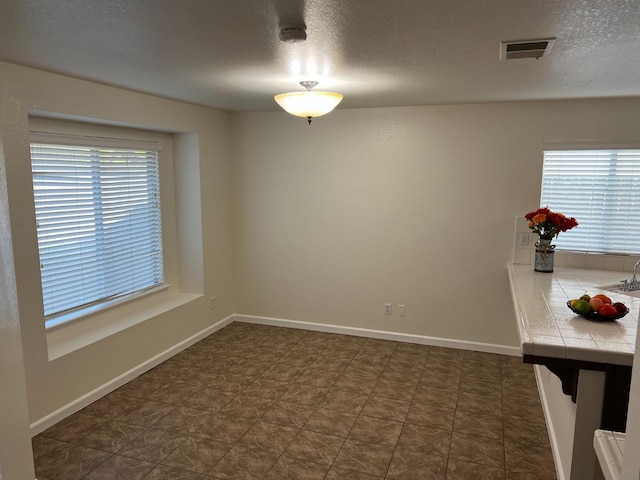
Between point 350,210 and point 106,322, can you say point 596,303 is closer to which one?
point 350,210

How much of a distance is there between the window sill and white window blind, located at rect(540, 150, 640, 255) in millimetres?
3510

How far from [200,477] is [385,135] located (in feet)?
10.7

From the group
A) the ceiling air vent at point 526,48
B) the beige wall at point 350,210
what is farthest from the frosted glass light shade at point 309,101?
the beige wall at point 350,210

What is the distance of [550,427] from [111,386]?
3.15m

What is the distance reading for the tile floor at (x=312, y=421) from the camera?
107 inches

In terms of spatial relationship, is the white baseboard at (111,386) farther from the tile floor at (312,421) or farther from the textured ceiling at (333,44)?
the textured ceiling at (333,44)

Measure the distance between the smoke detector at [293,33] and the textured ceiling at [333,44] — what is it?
33mm

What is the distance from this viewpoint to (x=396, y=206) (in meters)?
4.57

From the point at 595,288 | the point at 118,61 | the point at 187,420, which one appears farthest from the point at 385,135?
the point at 187,420

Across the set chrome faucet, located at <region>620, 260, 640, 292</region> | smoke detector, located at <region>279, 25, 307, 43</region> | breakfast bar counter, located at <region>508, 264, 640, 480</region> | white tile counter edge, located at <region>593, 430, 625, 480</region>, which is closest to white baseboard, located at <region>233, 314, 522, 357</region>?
chrome faucet, located at <region>620, 260, 640, 292</region>

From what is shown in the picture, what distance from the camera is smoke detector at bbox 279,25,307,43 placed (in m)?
1.90

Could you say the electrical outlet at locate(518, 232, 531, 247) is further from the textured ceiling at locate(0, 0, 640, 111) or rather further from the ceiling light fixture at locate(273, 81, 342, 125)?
the ceiling light fixture at locate(273, 81, 342, 125)

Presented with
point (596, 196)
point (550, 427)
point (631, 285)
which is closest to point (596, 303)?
point (550, 427)

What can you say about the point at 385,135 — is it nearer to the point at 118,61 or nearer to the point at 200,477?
the point at 118,61
